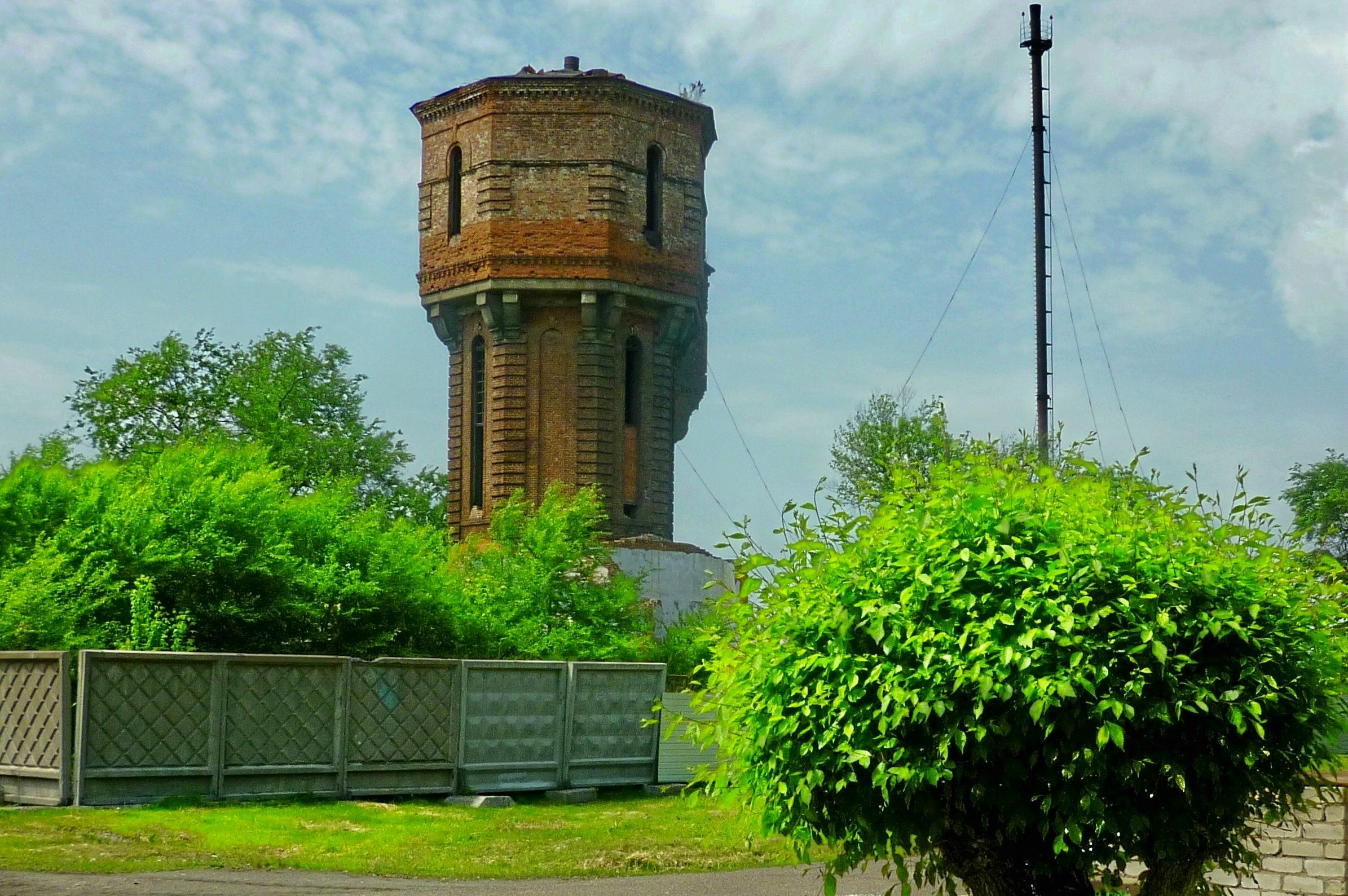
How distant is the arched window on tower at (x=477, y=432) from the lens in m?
42.1

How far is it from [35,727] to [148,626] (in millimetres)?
4088

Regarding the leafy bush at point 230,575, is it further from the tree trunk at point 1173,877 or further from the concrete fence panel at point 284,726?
the tree trunk at point 1173,877

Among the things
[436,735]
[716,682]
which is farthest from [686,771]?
[716,682]

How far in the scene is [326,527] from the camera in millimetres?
24609

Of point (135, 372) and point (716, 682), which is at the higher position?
point (135, 372)

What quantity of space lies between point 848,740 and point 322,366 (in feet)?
161

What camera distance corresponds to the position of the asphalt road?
35.2ft

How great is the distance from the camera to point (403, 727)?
1858cm

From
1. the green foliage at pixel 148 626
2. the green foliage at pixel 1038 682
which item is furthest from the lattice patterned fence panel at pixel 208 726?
the green foliage at pixel 1038 682

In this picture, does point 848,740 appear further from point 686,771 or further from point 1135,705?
point 686,771

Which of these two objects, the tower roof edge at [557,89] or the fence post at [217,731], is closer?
the fence post at [217,731]

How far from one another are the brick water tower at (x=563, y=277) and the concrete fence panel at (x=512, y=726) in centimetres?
2034

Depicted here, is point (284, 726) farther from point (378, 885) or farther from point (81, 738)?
point (378, 885)

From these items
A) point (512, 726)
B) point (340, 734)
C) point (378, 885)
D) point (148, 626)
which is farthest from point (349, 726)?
point (378, 885)
